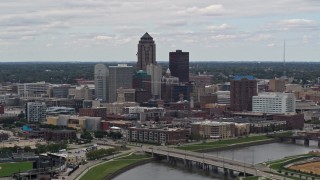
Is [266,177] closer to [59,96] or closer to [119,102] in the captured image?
[119,102]

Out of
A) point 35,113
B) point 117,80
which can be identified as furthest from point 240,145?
point 117,80

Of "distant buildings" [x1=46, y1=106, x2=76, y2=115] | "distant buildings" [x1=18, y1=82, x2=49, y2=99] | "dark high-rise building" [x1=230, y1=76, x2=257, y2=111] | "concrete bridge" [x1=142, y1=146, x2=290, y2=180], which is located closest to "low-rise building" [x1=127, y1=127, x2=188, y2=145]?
"concrete bridge" [x1=142, y1=146, x2=290, y2=180]

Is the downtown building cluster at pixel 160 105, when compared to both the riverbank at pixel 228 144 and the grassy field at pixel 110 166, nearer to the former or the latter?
the riverbank at pixel 228 144

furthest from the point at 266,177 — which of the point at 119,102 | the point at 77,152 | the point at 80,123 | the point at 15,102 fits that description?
the point at 15,102

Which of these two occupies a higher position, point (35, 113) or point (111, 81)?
point (111, 81)

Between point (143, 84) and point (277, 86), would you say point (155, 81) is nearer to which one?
point (143, 84)

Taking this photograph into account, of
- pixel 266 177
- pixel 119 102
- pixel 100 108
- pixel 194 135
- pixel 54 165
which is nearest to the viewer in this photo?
pixel 266 177

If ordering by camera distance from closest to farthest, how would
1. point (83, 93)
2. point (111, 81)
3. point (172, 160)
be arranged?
point (172, 160)
point (111, 81)
point (83, 93)
